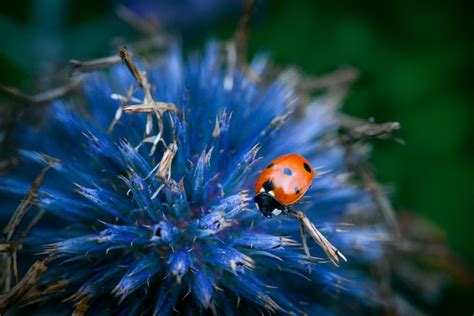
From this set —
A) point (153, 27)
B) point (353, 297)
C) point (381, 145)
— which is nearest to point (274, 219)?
point (353, 297)

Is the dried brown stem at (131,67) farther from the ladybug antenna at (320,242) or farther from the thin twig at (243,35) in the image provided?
the ladybug antenna at (320,242)

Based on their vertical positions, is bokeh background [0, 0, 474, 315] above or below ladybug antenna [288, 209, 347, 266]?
above

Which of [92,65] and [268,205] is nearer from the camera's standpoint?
Answer: [268,205]

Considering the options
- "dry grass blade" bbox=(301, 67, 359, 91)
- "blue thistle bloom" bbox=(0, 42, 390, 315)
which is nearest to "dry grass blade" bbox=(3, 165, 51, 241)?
"blue thistle bloom" bbox=(0, 42, 390, 315)

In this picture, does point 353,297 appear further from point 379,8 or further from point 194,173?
point 379,8

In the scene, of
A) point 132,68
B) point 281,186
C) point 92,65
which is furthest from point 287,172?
point 92,65

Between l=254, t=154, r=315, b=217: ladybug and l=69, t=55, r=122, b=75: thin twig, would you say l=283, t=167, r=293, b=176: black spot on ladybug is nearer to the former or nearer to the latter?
l=254, t=154, r=315, b=217: ladybug

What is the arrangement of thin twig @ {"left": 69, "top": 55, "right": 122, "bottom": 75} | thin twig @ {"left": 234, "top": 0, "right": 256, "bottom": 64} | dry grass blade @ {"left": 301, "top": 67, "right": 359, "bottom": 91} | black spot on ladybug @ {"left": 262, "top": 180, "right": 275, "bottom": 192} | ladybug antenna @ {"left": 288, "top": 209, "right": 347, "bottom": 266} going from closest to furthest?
ladybug antenna @ {"left": 288, "top": 209, "right": 347, "bottom": 266} < black spot on ladybug @ {"left": 262, "top": 180, "right": 275, "bottom": 192} < thin twig @ {"left": 69, "top": 55, "right": 122, "bottom": 75} < thin twig @ {"left": 234, "top": 0, "right": 256, "bottom": 64} < dry grass blade @ {"left": 301, "top": 67, "right": 359, "bottom": 91}

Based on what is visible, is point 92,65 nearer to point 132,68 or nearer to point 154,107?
point 132,68
